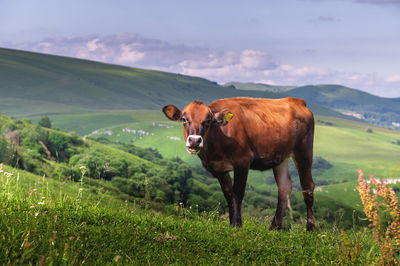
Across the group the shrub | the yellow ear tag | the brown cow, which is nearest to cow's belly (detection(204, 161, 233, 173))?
the brown cow

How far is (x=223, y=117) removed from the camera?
8938mm

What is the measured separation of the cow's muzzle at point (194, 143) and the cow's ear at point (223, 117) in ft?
2.36

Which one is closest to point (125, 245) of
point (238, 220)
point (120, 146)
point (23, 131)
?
point (238, 220)

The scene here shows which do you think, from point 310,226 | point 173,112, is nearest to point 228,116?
point 173,112

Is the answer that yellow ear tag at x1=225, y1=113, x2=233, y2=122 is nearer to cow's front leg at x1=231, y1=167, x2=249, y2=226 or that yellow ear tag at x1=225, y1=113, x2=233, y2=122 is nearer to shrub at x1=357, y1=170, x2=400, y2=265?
cow's front leg at x1=231, y1=167, x2=249, y2=226

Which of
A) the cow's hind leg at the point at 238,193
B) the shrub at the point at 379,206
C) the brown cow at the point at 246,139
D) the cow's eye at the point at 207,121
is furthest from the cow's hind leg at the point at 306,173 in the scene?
the shrub at the point at 379,206

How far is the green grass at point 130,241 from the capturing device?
5.34 meters

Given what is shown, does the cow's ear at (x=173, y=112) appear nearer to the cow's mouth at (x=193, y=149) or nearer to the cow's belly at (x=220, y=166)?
the cow's mouth at (x=193, y=149)

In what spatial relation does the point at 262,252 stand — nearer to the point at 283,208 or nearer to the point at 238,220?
the point at 238,220

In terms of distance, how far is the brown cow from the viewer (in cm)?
896

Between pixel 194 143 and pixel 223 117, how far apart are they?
1.03 m

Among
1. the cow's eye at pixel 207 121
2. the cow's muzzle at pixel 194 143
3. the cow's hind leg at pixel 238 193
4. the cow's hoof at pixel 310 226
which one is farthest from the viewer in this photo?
the cow's hoof at pixel 310 226

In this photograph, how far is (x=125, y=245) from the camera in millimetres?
6055

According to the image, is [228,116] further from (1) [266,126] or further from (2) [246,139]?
(1) [266,126]
